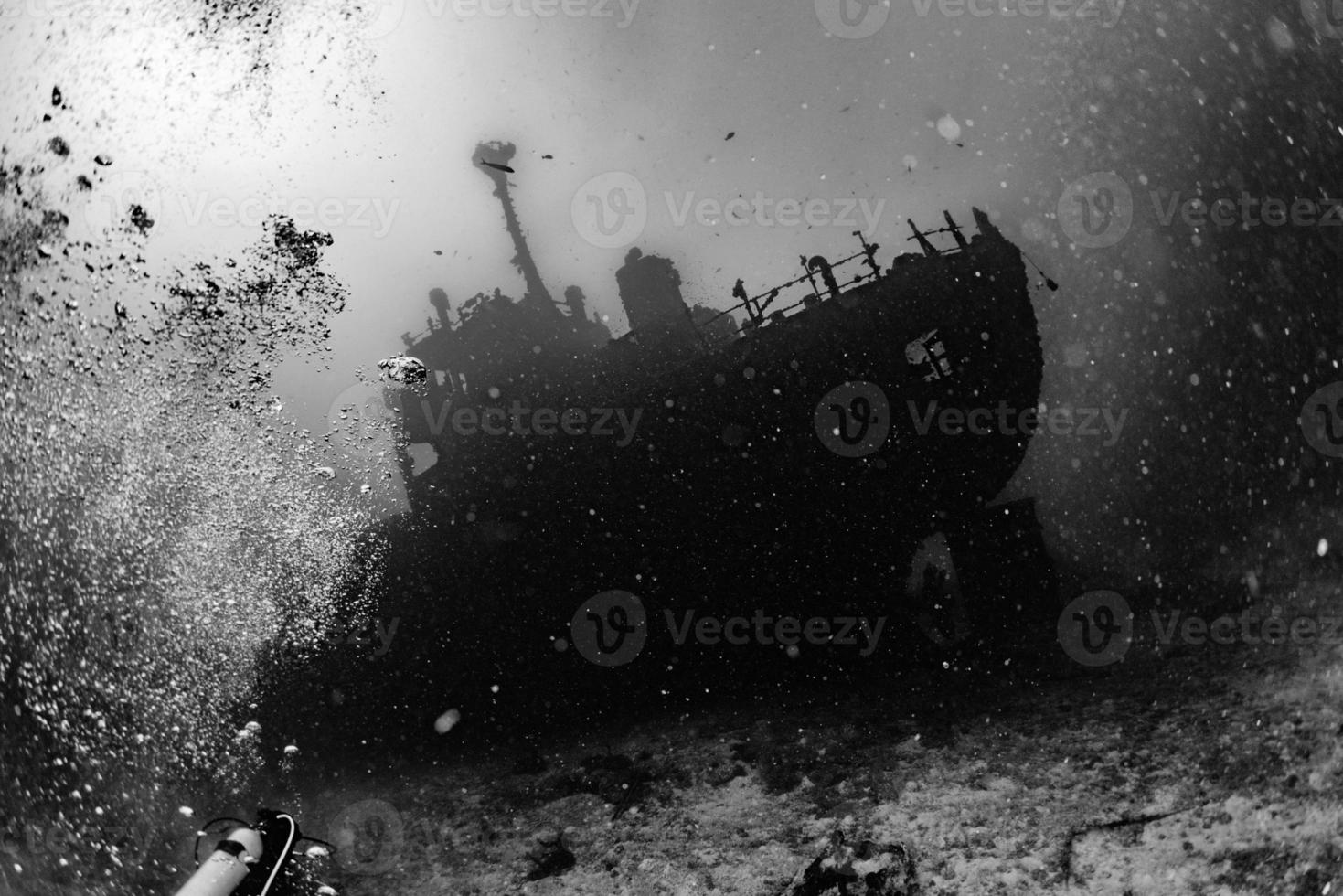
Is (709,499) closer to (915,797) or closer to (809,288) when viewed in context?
(809,288)

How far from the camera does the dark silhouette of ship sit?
104 inches

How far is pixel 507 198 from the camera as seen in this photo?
256cm

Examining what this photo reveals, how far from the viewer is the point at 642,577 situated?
292cm

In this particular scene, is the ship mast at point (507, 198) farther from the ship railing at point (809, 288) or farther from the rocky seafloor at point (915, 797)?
the rocky seafloor at point (915, 797)

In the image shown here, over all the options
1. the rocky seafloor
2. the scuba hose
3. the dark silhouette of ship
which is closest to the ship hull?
the dark silhouette of ship

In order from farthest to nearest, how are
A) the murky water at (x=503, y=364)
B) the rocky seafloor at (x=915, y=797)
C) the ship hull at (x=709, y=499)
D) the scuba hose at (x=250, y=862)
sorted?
1. the ship hull at (x=709, y=499)
2. the murky water at (x=503, y=364)
3. the scuba hose at (x=250, y=862)
4. the rocky seafloor at (x=915, y=797)

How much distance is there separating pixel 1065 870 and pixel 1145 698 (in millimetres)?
1299

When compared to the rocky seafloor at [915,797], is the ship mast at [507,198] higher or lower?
higher

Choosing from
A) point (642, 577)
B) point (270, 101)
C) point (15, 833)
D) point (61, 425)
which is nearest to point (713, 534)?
point (642, 577)

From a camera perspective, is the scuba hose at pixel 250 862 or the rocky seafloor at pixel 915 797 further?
the scuba hose at pixel 250 862

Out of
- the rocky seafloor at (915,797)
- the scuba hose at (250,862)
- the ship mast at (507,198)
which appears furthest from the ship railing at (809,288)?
the scuba hose at (250,862)

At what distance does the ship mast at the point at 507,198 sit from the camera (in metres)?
2.55

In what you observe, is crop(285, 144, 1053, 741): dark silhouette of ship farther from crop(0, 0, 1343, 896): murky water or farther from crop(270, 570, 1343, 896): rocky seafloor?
crop(270, 570, 1343, 896): rocky seafloor

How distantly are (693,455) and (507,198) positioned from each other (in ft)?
4.99
